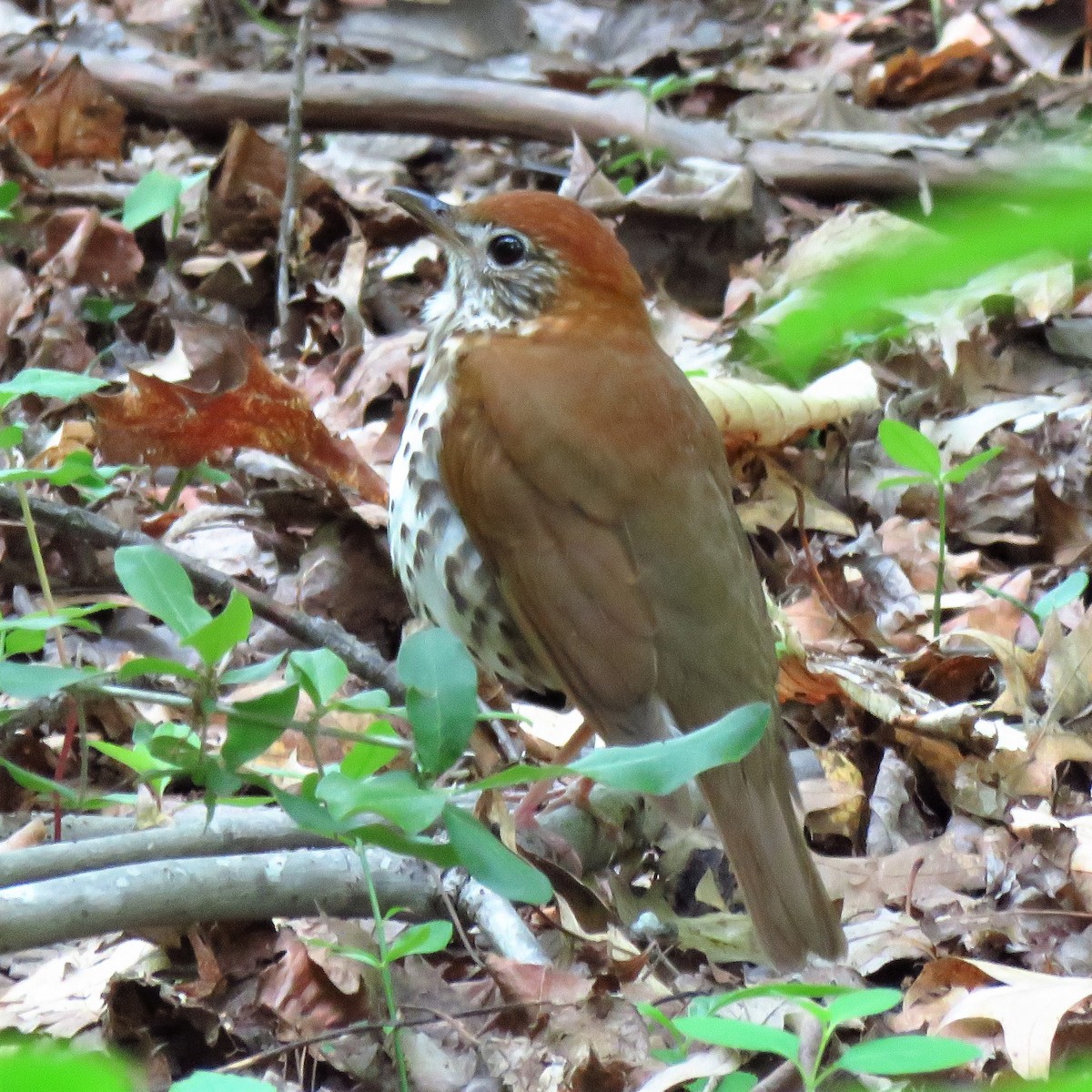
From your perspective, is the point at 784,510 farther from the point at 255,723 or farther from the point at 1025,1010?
the point at 255,723

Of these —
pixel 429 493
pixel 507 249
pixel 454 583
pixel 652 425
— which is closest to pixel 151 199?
pixel 507 249


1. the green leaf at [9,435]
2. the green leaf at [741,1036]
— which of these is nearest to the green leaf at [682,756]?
the green leaf at [741,1036]

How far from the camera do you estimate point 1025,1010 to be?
229 cm

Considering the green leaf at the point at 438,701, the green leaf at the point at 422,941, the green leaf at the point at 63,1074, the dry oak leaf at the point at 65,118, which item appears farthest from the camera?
the dry oak leaf at the point at 65,118

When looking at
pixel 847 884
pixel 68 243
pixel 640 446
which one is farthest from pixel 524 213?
pixel 68 243

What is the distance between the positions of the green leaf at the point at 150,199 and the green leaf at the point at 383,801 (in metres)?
4.05

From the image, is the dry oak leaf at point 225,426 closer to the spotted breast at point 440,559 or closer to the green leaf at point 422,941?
the spotted breast at point 440,559

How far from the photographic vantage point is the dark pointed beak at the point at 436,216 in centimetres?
354

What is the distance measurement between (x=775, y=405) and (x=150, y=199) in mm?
2516

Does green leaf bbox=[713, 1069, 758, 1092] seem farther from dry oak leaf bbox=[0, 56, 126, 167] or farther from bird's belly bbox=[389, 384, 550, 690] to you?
dry oak leaf bbox=[0, 56, 126, 167]

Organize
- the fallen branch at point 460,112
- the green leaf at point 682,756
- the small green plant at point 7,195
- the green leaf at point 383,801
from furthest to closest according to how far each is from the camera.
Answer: the fallen branch at point 460,112 → the small green plant at point 7,195 → the green leaf at point 383,801 → the green leaf at point 682,756

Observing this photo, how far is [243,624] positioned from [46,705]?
132 cm

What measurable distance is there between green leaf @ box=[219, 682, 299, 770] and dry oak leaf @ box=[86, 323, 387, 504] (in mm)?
2026

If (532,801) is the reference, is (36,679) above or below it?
above
